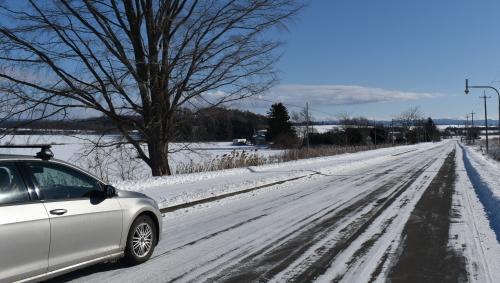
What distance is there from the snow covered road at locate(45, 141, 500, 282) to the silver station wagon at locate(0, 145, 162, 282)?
0.40 m

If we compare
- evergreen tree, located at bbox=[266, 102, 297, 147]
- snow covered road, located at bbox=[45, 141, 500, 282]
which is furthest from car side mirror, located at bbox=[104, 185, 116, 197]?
evergreen tree, located at bbox=[266, 102, 297, 147]

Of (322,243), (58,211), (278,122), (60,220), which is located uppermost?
(278,122)

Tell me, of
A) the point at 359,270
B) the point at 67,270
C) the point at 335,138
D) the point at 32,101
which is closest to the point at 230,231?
the point at 359,270

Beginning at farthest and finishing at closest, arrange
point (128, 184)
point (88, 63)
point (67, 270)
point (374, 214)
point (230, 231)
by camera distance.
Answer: point (88, 63) → point (128, 184) → point (374, 214) → point (230, 231) → point (67, 270)

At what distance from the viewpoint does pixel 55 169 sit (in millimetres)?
5031

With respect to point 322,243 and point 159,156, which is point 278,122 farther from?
point 322,243

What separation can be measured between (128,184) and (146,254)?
27.0 ft

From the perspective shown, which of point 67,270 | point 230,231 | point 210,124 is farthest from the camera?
point 210,124

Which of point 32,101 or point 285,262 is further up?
point 32,101

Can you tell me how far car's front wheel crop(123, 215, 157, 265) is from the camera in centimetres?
564

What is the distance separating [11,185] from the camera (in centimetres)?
430

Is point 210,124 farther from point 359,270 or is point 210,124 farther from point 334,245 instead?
point 359,270

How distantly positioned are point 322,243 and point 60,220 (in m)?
4.09

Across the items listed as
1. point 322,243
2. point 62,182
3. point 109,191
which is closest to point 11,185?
point 62,182
